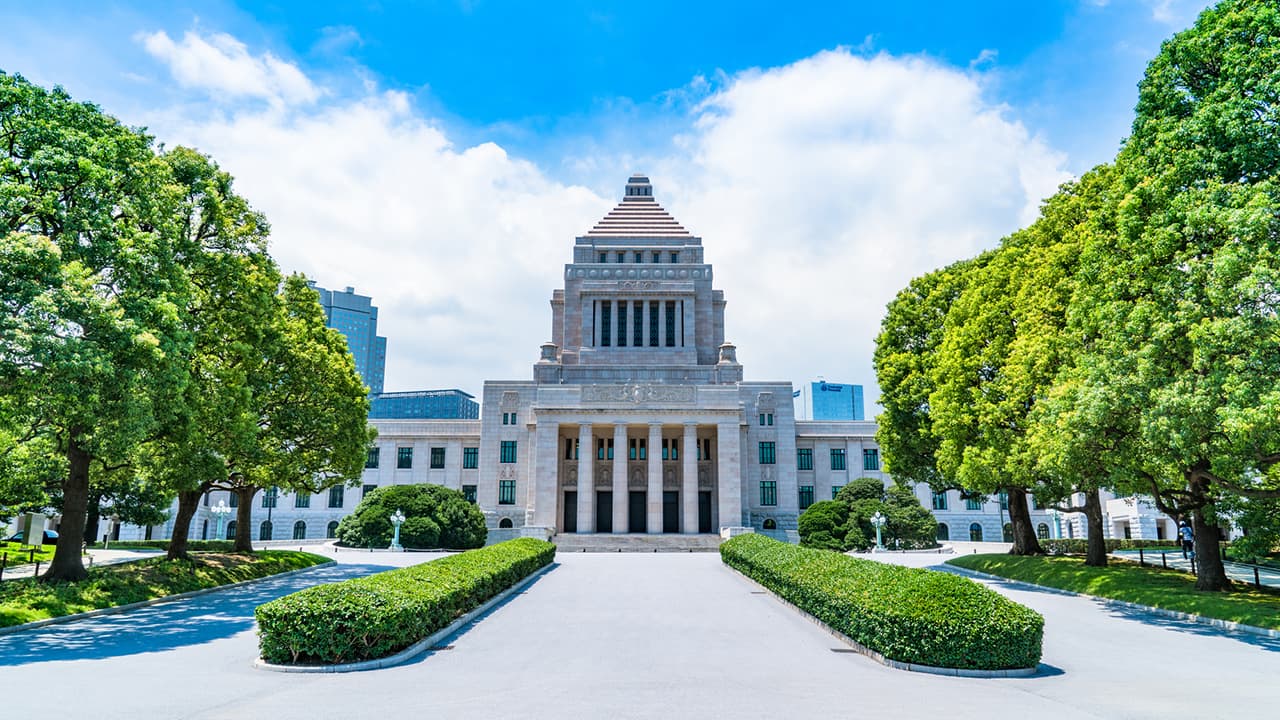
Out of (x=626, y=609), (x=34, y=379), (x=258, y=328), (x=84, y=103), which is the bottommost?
(x=626, y=609)

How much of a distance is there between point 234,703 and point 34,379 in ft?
32.1

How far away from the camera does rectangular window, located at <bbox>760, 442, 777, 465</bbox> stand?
205 feet

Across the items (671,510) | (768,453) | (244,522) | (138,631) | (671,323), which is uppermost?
(671,323)

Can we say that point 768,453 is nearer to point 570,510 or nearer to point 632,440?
point 632,440

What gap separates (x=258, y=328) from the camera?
78.9ft

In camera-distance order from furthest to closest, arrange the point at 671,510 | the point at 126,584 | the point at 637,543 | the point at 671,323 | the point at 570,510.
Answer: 1. the point at 671,323
2. the point at 671,510
3. the point at 570,510
4. the point at 637,543
5. the point at 126,584

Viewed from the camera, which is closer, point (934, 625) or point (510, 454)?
point (934, 625)

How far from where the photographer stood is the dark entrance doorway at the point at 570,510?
5851 centimetres

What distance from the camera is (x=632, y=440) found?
5997 cm

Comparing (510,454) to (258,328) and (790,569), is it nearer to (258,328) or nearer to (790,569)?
(258,328)

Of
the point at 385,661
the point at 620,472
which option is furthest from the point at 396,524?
the point at 385,661

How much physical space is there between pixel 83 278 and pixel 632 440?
45.5 meters

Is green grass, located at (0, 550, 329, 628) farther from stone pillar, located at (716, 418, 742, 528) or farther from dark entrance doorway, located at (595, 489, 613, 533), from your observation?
dark entrance doorway, located at (595, 489, 613, 533)

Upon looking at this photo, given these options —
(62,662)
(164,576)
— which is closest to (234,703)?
(62,662)
